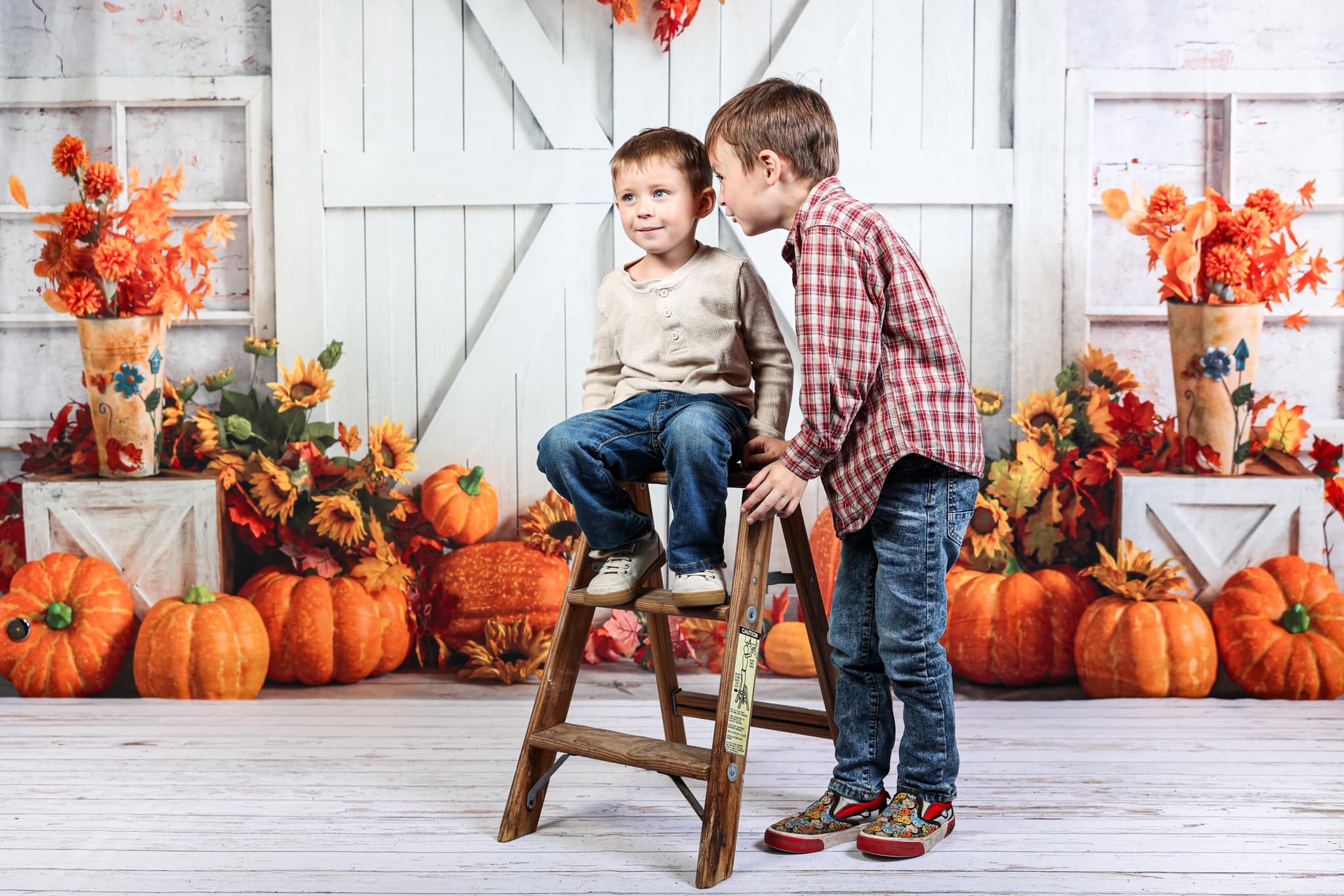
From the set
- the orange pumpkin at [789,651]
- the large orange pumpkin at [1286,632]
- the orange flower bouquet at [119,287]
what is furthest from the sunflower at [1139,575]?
the orange flower bouquet at [119,287]

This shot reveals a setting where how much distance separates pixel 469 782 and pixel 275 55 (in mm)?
1780

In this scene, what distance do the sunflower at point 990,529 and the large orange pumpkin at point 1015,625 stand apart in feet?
0.21

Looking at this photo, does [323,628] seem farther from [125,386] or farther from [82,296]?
[82,296]

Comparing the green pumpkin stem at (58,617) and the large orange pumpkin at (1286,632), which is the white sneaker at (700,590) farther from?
the green pumpkin stem at (58,617)

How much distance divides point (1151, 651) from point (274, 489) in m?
2.05

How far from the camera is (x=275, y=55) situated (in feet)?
8.70

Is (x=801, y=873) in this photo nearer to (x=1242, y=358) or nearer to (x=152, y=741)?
(x=152, y=741)

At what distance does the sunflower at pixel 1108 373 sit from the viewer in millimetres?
2602

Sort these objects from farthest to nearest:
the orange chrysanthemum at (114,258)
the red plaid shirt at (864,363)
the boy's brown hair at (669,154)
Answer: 1. the orange chrysanthemum at (114,258)
2. the boy's brown hair at (669,154)
3. the red plaid shirt at (864,363)

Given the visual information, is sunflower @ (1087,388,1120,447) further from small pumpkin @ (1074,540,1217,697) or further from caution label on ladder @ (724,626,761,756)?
caution label on ladder @ (724,626,761,756)

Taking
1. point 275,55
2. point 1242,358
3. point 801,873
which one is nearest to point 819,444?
point 801,873

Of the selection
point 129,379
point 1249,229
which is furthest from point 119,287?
point 1249,229

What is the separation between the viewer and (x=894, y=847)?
165 centimetres

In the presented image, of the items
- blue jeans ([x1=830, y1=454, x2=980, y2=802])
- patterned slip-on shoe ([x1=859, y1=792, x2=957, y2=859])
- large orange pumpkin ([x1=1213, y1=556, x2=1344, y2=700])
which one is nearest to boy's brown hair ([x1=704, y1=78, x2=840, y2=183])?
blue jeans ([x1=830, y1=454, x2=980, y2=802])
